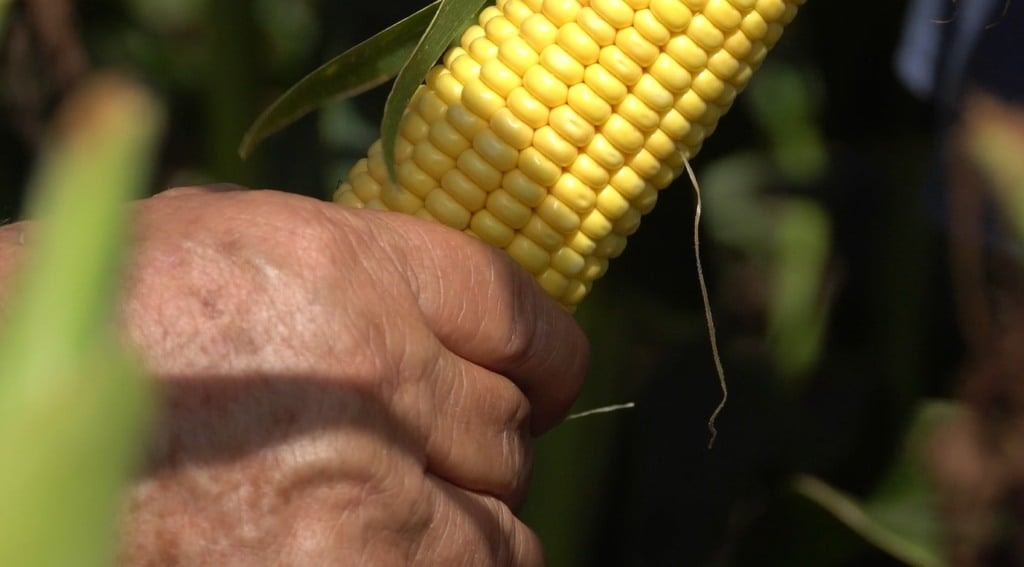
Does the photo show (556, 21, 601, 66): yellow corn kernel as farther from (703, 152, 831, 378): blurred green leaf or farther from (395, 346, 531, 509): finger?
(703, 152, 831, 378): blurred green leaf

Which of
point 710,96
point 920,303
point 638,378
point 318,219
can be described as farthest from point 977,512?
point 318,219

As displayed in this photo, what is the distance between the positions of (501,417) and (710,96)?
0.72 feet

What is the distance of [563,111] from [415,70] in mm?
92

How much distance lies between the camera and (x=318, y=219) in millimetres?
609

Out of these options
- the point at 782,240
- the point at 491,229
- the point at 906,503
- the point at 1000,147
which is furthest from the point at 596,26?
the point at 782,240

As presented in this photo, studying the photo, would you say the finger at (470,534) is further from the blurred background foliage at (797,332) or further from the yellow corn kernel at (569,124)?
the blurred background foliage at (797,332)

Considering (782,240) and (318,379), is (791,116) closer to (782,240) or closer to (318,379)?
(782,240)

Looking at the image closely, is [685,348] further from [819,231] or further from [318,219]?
[318,219]

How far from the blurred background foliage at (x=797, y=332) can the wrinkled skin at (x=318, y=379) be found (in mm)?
452

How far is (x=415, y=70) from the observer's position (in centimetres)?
63

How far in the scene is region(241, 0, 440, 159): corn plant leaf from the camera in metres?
0.69

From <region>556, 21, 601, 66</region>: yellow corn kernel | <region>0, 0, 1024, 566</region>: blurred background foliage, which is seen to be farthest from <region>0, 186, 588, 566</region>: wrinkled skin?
<region>0, 0, 1024, 566</region>: blurred background foliage

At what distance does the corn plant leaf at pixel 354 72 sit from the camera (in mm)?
694

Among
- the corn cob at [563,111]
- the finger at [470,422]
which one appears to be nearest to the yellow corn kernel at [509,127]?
the corn cob at [563,111]
